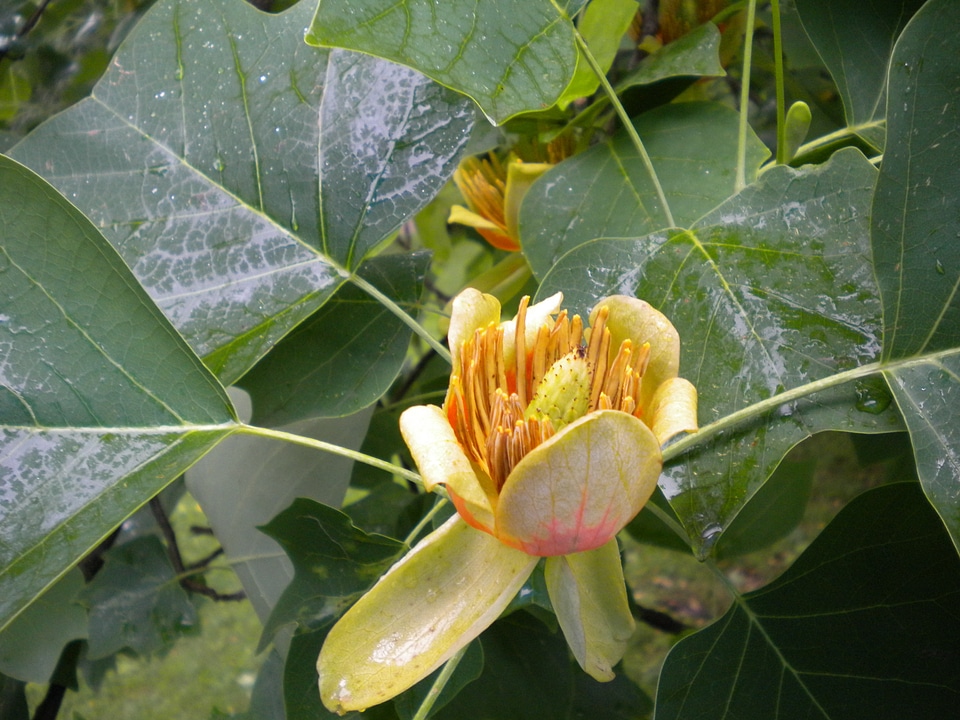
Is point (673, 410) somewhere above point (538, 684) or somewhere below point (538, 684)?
above

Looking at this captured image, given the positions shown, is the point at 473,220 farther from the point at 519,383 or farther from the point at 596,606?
the point at 596,606

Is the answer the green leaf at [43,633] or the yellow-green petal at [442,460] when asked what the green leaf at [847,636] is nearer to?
the yellow-green petal at [442,460]

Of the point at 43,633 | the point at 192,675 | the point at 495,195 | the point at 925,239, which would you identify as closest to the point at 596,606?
the point at 925,239

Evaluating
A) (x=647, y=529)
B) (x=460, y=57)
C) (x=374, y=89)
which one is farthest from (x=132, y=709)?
(x=460, y=57)

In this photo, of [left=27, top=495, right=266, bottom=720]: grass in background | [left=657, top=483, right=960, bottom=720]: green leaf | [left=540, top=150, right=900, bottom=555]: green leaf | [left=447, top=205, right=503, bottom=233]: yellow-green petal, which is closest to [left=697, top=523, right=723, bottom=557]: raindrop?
[left=540, top=150, right=900, bottom=555]: green leaf

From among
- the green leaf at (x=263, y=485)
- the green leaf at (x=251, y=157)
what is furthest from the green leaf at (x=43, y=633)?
the green leaf at (x=251, y=157)

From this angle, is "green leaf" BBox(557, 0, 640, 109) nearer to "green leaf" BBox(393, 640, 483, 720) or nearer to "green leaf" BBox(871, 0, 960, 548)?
"green leaf" BBox(871, 0, 960, 548)
